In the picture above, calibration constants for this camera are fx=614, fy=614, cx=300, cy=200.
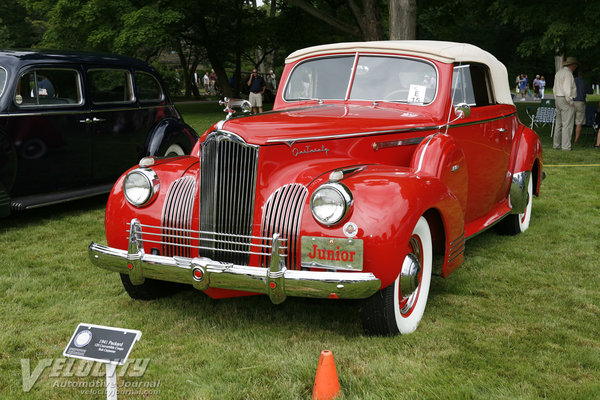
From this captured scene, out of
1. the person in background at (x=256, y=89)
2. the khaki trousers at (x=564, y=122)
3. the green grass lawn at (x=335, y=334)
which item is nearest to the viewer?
the green grass lawn at (x=335, y=334)

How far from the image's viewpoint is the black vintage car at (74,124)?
21.4 feet

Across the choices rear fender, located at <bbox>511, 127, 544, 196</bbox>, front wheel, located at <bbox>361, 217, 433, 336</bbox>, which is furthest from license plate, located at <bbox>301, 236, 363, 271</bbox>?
rear fender, located at <bbox>511, 127, 544, 196</bbox>

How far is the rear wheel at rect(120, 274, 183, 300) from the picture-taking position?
4.39 m

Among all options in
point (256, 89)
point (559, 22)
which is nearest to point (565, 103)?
point (559, 22)

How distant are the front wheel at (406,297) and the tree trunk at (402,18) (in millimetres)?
10695

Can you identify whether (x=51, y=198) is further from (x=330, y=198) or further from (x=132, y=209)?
(x=330, y=198)

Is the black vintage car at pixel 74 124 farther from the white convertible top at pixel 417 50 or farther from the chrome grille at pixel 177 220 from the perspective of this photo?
the chrome grille at pixel 177 220

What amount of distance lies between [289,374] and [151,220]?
1398 millimetres

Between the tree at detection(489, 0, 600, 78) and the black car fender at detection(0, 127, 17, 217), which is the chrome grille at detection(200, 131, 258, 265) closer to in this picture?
the black car fender at detection(0, 127, 17, 217)

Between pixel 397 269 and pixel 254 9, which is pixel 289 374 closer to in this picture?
pixel 397 269

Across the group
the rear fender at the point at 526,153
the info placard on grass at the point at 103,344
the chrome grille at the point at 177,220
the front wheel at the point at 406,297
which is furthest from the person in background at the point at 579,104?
the info placard on grass at the point at 103,344

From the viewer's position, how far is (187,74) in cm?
3922

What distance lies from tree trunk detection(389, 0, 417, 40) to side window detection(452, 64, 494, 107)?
335 inches

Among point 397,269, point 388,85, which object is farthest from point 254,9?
point 397,269
